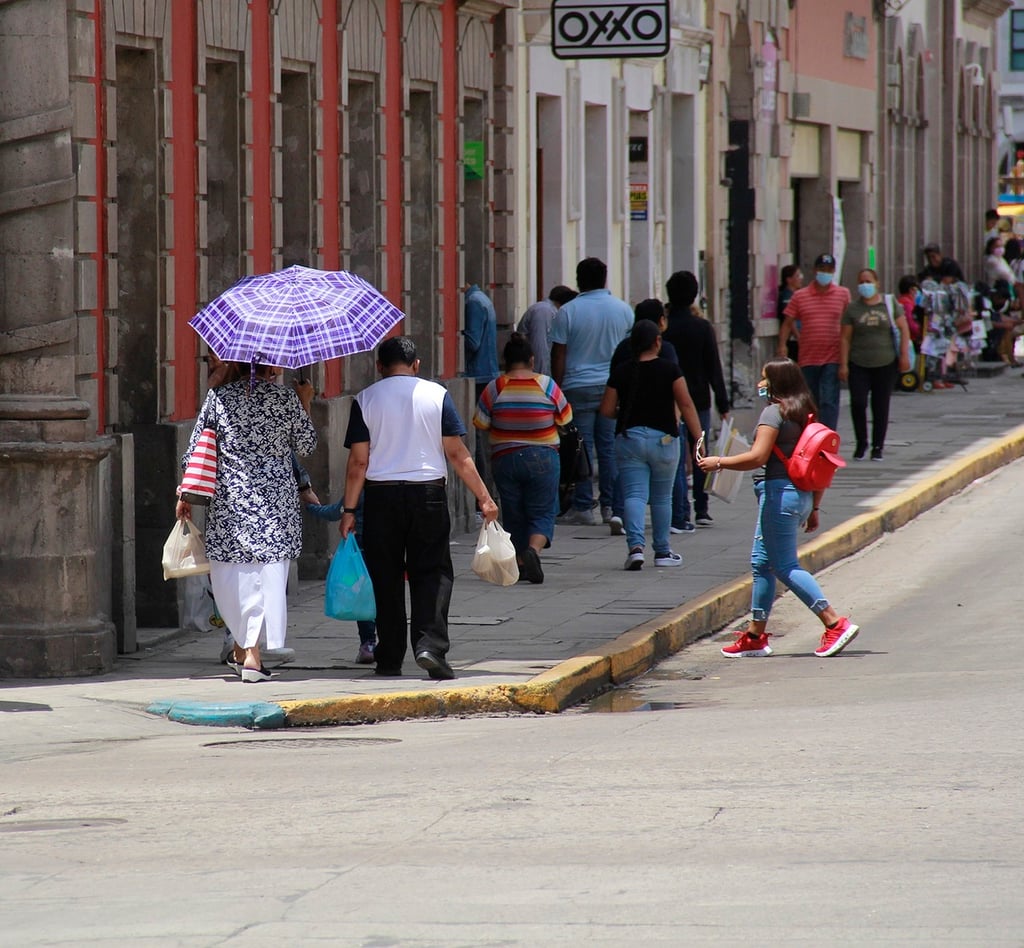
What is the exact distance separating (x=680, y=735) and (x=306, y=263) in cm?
660

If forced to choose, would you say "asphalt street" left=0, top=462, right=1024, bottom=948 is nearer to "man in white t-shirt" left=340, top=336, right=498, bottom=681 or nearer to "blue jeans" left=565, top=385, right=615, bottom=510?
"man in white t-shirt" left=340, top=336, right=498, bottom=681

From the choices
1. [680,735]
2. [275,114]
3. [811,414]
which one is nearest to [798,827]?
[680,735]

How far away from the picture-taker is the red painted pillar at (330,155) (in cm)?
1563

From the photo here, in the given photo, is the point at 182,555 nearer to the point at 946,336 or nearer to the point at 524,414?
the point at 524,414

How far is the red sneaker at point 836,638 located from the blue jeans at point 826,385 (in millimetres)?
9798

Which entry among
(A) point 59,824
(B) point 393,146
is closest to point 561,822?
(A) point 59,824

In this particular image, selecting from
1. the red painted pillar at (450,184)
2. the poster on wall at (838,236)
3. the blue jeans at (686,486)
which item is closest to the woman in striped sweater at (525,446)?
the blue jeans at (686,486)

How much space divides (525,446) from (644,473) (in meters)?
0.89

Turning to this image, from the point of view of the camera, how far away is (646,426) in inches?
581

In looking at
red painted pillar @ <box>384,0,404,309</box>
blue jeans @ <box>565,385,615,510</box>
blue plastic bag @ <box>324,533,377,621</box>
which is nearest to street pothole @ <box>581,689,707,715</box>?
blue plastic bag @ <box>324,533,377,621</box>

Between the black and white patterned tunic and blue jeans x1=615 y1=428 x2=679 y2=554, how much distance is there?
411 cm

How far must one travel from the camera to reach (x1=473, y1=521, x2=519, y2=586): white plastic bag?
11.2 m

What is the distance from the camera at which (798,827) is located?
745cm

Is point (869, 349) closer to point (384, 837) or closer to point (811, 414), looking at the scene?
point (811, 414)
